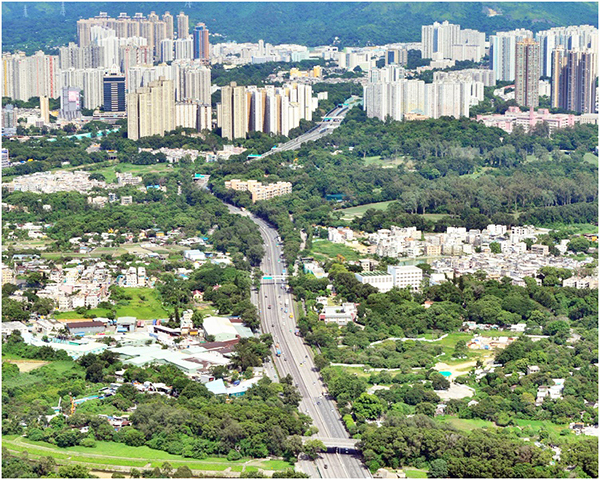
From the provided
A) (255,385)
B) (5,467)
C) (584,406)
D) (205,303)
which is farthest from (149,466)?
(205,303)

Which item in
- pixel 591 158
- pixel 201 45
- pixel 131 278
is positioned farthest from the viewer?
pixel 201 45

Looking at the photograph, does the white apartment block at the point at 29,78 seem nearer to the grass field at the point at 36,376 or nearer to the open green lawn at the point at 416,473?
the grass field at the point at 36,376

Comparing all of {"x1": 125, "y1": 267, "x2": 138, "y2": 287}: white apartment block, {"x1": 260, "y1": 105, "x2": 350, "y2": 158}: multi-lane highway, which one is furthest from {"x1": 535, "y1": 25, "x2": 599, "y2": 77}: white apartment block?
{"x1": 125, "y1": 267, "x2": 138, "y2": 287}: white apartment block

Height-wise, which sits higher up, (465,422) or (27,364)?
(27,364)

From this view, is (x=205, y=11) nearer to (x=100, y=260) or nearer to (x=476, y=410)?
(x=100, y=260)

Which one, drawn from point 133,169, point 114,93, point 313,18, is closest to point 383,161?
point 133,169

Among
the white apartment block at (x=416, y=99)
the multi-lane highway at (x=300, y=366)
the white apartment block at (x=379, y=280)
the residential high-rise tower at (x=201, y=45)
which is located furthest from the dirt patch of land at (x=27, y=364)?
the residential high-rise tower at (x=201, y=45)

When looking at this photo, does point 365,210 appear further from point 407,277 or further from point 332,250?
point 407,277
